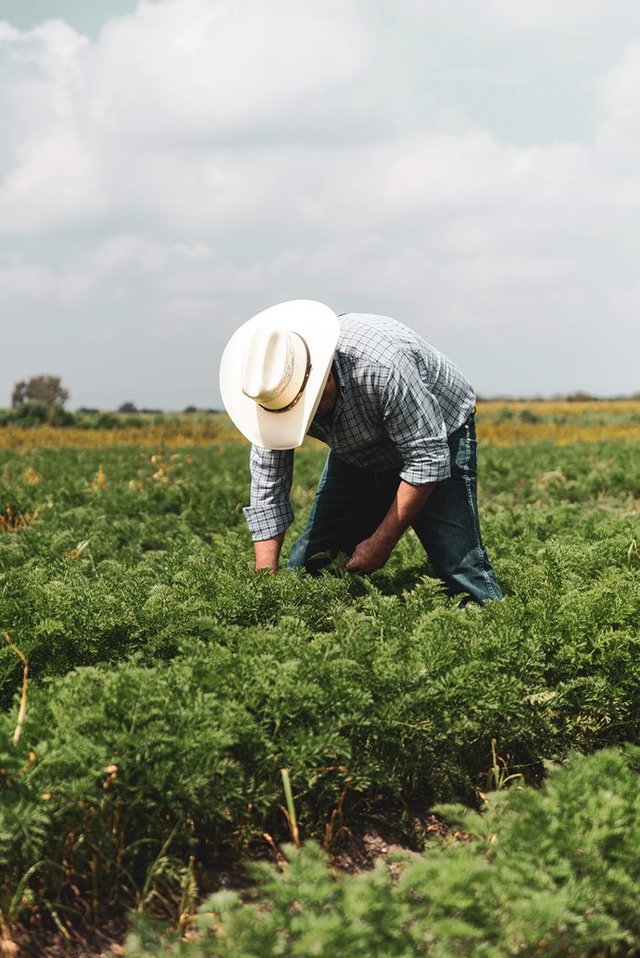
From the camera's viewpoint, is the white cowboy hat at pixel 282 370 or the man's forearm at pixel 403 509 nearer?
the white cowboy hat at pixel 282 370

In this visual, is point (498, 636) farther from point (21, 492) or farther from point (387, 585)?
point (21, 492)

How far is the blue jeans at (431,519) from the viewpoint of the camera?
510 centimetres

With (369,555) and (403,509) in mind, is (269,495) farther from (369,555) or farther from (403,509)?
(403,509)

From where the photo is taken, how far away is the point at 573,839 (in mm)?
2887

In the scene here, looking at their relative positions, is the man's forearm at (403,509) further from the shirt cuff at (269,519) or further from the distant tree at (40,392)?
the distant tree at (40,392)

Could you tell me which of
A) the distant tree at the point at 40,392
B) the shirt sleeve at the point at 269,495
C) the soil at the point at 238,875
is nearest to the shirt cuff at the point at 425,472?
the shirt sleeve at the point at 269,495

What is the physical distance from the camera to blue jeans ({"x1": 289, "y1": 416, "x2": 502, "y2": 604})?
16.7 ft

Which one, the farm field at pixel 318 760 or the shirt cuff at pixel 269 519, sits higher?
the shirt cuff at pixel 269 519

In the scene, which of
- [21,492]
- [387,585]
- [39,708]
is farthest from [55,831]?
[21,492]

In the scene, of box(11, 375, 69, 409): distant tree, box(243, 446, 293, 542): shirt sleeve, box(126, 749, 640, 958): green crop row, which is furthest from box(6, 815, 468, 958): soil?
box(11, 375, 69, 409): distant tree

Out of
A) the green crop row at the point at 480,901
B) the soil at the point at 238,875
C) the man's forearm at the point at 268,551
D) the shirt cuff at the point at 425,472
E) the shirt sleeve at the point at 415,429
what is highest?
the shirt sleeve at the point at 415,429

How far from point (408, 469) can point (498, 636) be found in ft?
3.03

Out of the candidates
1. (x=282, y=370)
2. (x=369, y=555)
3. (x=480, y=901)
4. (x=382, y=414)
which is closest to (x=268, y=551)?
(x=369, y=555)

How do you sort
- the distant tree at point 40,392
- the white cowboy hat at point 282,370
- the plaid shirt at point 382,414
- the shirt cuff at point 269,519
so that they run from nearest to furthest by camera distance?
the white cowboy hat at point 282,370
the plaid shirt at point 382,414
the shirt cuff at point 269,519
the distant tree at point 40,392
